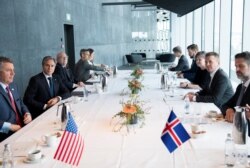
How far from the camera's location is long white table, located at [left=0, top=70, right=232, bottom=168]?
2111mm

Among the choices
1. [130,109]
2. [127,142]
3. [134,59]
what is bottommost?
[134,59]

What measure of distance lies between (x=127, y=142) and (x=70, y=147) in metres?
0.59

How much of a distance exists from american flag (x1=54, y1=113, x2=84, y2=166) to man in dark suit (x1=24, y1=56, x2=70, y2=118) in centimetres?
232

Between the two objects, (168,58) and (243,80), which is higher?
(243,80)

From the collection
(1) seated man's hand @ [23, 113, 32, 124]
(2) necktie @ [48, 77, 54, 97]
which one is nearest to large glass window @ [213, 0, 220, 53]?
(2) necktie @ [48, 77, 54, 97]

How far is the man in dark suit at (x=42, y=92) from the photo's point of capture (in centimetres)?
445

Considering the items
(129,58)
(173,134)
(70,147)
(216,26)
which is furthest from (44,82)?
(129,58)

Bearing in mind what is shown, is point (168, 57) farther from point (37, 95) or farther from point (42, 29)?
point (37, 95)

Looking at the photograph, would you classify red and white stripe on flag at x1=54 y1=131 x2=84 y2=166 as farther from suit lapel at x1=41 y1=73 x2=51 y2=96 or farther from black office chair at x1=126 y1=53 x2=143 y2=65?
black office chair at x1=126 y1=53 x2=143 y2=65

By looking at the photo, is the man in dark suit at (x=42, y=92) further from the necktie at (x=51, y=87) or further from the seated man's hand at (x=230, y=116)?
the seated man's hand at (x=230, y=116)

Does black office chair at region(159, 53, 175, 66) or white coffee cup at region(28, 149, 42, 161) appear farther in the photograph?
black office chair at region(159, 53, 175, 66)

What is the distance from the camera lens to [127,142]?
2508 mm

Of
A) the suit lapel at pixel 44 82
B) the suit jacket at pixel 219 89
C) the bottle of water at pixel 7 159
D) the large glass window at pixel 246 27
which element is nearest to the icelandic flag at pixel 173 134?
the bottle of water at pixel 7 159

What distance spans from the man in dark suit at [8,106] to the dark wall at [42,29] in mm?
2555
